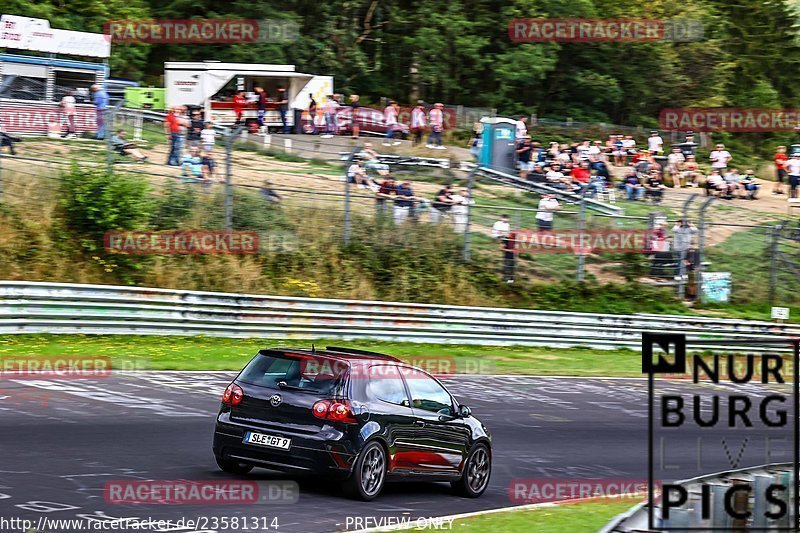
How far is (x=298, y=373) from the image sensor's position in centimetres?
1073

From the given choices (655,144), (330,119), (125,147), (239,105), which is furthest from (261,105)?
(125,147)

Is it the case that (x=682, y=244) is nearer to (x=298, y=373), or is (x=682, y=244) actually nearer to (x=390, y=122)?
(x=390, y=122)

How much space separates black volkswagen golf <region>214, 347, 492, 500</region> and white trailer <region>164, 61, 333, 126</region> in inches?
1056

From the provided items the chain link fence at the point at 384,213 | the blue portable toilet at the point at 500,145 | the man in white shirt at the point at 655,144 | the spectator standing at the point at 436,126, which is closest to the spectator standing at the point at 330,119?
the spectator standing at the point at 436,126

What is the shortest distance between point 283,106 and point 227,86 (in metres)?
2.20

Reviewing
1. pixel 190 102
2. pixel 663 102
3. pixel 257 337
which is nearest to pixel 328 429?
pixel 257 337

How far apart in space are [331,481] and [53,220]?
1534cm

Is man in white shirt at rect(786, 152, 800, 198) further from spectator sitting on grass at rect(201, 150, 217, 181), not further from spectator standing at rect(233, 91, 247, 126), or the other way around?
spectator sitting on grass at rect(201, 150, 217, 181)

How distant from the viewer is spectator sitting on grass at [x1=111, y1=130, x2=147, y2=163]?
80.4ft

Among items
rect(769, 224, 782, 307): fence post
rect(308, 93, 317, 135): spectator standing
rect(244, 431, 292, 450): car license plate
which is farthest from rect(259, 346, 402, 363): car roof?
rect(308, 93, 317, 135): spectator standing

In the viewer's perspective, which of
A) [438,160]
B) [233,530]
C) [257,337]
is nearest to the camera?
[233,530]

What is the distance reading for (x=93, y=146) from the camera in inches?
986

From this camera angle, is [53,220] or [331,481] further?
[53,220]

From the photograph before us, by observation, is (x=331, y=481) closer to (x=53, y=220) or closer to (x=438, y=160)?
(x=53, y=220)
